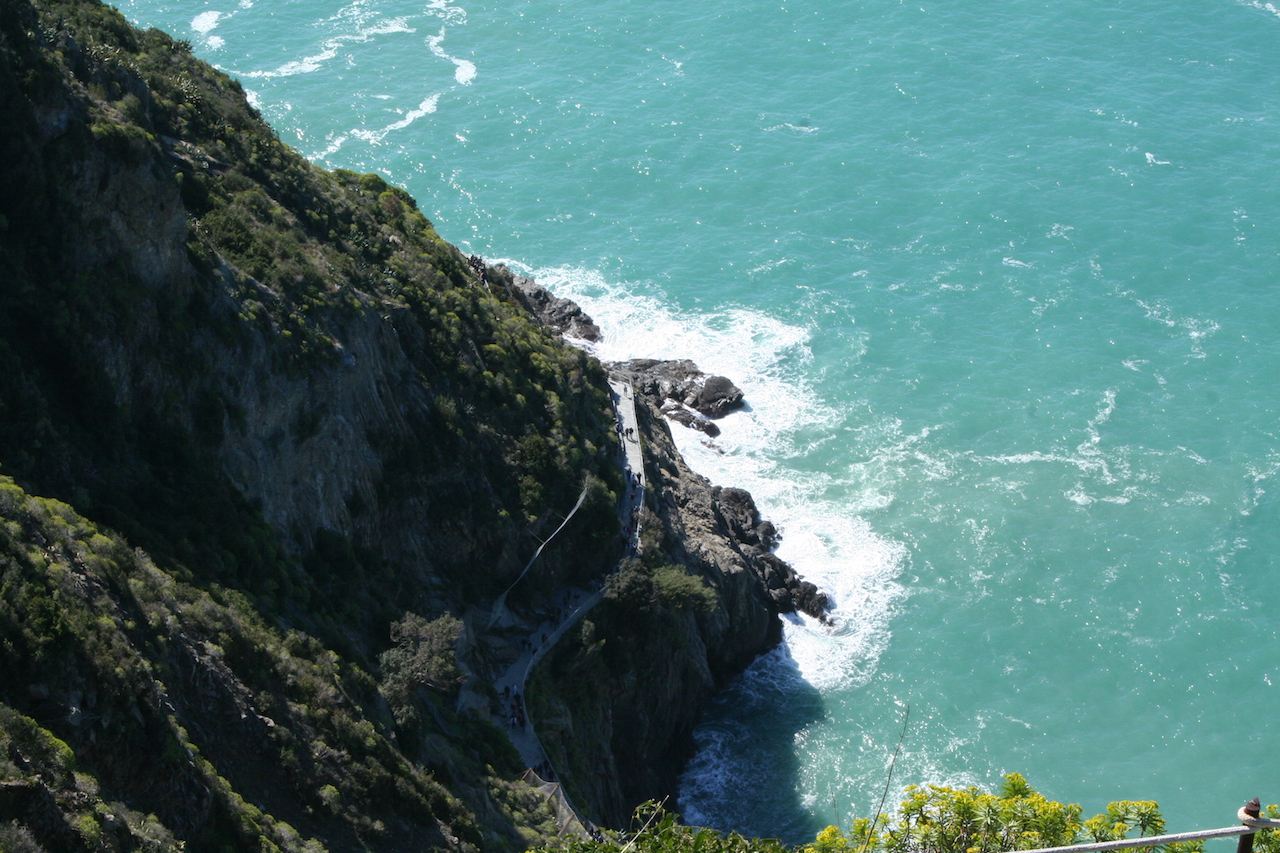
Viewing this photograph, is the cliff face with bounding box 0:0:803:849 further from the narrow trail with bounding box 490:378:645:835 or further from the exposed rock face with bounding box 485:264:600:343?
the exposed rock face with bounding box 485:264:600:343

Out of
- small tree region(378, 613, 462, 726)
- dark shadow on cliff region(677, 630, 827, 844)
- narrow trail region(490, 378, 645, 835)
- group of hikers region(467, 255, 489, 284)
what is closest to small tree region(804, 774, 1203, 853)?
narrow trail region(490, 378, 645, 835)

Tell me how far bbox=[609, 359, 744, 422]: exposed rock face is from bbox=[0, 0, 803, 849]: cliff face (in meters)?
15.4

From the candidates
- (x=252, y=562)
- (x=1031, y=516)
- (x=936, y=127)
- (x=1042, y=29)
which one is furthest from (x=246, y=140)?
(x=1042, y=29)

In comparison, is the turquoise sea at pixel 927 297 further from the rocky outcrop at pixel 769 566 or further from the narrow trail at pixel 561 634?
the narrow trail at pixel 561 634

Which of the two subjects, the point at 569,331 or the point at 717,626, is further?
the point at 569,331

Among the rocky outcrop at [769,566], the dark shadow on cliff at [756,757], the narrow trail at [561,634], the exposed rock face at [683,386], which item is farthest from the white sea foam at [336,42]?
the dark shadow on cliff at [756,757]

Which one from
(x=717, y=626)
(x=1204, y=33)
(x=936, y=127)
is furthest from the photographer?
(x=1204, y=33)

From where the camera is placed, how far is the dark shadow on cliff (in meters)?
52.3

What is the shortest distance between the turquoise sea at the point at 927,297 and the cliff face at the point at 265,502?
10924mm

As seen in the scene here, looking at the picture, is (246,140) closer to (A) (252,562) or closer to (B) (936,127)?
(A) (252,562)

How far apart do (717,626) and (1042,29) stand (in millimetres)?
81529

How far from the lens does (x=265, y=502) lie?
1511 inches

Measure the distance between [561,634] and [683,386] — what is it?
102 ft

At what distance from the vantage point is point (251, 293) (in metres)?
40.8
